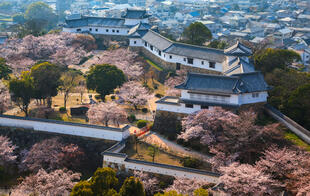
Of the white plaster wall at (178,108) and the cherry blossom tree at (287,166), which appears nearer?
the cherry blossom tree at (287,166)

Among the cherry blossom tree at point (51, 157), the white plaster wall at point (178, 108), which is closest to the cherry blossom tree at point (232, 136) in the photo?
the white plaster wall at point (178, 108)

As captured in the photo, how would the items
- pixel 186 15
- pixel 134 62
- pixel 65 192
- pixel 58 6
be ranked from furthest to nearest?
pixel 58 6 → pixel 186 15 → pixel 134 62 → pixel 65 192

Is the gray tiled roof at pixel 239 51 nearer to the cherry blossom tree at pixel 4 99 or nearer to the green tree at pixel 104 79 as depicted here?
the green tree at pixel 104 79

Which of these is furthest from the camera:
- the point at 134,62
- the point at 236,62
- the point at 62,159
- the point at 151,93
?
the point at 134,62

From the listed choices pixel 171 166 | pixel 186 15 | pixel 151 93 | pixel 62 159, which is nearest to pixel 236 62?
pixel 151 93

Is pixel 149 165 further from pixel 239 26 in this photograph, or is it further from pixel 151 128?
pixel 239 26

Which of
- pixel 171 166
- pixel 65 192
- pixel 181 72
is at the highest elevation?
pixel 181 72

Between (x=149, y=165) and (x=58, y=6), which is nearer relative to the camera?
(x=149, y=165)

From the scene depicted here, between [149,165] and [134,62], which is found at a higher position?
[134,62]
